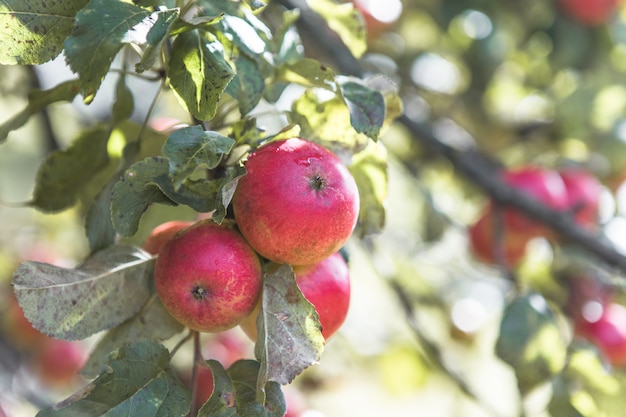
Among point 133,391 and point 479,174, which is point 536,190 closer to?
point 479,174

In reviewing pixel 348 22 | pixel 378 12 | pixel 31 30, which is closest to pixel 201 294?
pixel 31 30

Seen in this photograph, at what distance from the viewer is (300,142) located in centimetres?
91

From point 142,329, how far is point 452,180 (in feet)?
5.47

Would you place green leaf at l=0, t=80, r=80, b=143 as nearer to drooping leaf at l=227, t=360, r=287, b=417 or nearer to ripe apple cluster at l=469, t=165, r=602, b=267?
drooping leaf at l=227, t=360, r=287, b=417

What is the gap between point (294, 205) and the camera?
859mm

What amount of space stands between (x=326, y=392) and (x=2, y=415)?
1131mm

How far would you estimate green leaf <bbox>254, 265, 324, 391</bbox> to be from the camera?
83cm

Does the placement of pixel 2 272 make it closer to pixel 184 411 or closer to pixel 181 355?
pixel 181 355

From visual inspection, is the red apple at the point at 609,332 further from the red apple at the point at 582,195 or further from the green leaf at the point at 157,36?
the green leaf at the point at 157,36

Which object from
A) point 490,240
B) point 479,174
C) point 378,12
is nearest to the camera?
point 479,174

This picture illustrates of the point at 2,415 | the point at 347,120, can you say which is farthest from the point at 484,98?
the point at 2,415

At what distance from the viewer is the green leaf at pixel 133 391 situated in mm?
869

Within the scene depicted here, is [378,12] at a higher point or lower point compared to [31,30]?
lower

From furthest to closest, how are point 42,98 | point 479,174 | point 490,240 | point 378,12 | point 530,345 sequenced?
point 378,12
point 490,240
point 479,174
point 530,345
point 42,98
